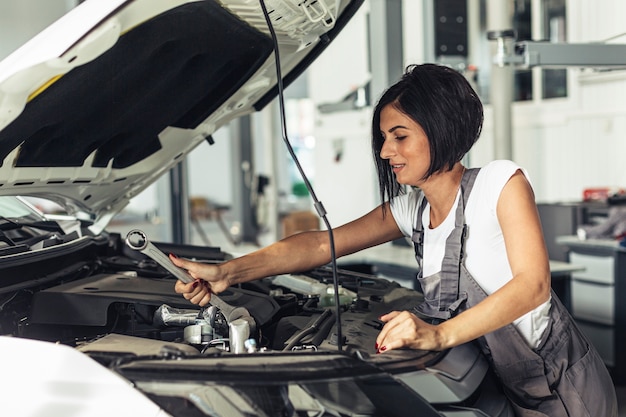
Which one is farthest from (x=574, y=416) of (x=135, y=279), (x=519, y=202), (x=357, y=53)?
(x=357, y=53)

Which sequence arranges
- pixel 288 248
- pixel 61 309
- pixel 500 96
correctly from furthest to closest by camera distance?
pixel 500 96 < pixel 288 248 < pixel 61 309

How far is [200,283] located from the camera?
1770 mm

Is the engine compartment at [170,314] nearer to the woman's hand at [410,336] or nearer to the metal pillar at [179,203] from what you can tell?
the woman's hand at [410,336]

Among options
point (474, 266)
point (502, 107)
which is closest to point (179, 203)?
→ point (502, 107)

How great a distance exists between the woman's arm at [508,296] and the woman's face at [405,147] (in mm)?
205

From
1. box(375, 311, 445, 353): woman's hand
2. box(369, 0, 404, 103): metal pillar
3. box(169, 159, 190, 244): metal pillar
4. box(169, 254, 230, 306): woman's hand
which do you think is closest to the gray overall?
box(375, 311, 445, 353): woman's hand

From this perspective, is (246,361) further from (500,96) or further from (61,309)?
(500,96)

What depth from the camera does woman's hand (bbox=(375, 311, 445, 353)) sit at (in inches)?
55.2

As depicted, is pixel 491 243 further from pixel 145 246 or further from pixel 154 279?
pixel 154 279

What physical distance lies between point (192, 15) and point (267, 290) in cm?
88

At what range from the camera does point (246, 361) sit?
1257mm

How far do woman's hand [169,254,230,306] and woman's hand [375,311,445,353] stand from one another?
1.64 feet

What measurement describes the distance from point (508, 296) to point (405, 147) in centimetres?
42

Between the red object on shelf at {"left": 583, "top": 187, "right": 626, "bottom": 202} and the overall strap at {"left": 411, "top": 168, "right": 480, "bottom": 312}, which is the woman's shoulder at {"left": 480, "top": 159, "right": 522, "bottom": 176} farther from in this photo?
the red object on shelf at {"left": 583, "top": 187, "right": 626, "bottom": 202}
